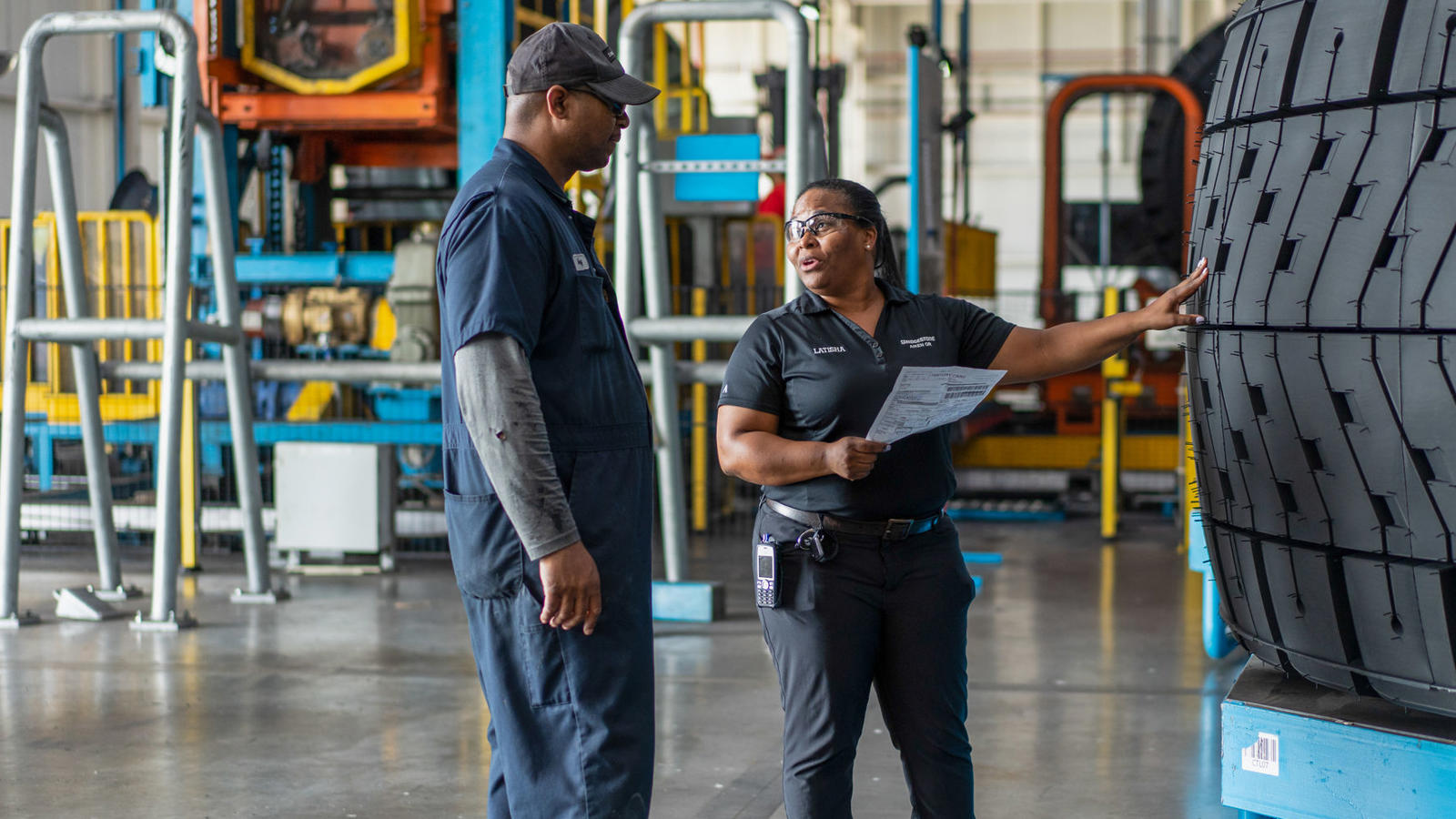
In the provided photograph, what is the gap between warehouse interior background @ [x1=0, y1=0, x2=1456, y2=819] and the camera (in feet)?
7.14

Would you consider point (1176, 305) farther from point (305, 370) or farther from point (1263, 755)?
point (305, 370)

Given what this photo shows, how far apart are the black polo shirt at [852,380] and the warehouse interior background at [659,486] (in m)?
0.43

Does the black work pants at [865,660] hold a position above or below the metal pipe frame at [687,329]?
below

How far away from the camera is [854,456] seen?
7.46 feet

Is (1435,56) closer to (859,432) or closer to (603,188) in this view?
(859,432)

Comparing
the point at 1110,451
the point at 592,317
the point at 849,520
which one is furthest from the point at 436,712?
the point at 1110,451

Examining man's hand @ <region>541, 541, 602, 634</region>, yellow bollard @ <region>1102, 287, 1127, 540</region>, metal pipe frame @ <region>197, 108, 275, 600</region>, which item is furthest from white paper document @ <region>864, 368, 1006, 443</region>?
yellow bollard @ <region>1102, 287, 1127, 540</region>

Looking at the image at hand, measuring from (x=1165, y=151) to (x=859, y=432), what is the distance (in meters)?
9.30

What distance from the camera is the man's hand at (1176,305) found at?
2271 millimetres

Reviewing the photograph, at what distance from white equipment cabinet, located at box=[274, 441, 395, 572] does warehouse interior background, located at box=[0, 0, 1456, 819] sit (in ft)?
0.06

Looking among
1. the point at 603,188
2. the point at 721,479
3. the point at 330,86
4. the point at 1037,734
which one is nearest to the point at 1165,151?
the point at 721,479

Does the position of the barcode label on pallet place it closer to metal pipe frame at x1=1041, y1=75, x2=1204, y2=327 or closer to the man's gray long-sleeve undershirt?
the man's gray long-sleeve undershirt

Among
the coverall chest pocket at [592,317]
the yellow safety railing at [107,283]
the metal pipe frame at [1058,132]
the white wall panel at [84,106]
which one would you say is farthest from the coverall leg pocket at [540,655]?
the white wall panel at [84,106]

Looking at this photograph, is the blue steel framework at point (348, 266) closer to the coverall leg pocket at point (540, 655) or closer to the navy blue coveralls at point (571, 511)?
the navy blue coveralls at point (571, 511)
